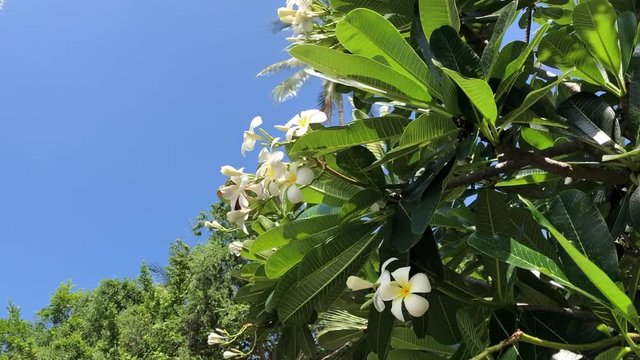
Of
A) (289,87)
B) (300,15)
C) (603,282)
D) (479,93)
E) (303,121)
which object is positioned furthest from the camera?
(289,87)

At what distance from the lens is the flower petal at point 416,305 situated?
923 millimetres

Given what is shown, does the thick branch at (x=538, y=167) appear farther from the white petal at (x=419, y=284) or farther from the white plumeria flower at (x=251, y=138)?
the white plumeria flower at (x=251, y=138)

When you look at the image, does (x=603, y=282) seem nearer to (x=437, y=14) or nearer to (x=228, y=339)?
(x=437, y=14)

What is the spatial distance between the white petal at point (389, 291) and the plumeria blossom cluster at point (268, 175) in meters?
0.22

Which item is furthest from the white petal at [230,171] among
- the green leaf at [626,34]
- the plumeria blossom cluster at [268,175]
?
the green leaf at [626,34]

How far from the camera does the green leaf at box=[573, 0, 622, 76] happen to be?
1.10 metres

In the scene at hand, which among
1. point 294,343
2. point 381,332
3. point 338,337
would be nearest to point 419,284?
point 381,332

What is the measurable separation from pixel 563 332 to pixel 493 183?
390mm

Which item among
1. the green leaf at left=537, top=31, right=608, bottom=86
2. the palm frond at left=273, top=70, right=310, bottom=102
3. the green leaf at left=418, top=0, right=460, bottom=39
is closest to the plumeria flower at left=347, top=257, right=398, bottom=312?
the green leaf at left=418, top=0, right=460, bottom=39

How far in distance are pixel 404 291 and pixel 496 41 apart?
0.46 metres

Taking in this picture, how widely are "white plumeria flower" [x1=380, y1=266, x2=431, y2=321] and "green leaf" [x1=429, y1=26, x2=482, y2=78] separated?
14.8 inches

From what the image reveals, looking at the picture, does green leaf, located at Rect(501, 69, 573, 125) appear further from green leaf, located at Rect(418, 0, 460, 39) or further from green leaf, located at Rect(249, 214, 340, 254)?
green leaf, located at Rect(249, 214, 340, 254)

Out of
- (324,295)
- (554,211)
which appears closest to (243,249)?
(324,295)

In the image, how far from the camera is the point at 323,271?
1.12 m
